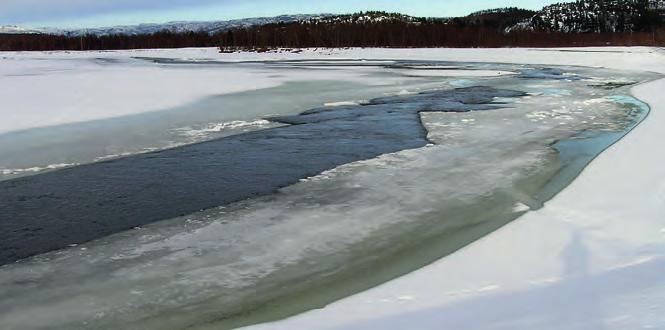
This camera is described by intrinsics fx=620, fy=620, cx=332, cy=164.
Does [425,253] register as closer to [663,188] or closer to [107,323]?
[107,323]

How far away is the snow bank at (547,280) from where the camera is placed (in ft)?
8.21

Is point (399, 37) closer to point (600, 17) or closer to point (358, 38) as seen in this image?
point (358, 38)

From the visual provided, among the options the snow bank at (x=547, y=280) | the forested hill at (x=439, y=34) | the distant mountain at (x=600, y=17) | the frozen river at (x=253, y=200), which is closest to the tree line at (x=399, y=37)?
the forested hill at (x=439, y=34)

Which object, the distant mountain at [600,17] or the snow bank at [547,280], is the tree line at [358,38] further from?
the snow bank at [547,280]

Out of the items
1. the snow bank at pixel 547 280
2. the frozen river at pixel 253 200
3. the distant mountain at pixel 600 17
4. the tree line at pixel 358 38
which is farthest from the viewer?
the distant mountain at pixel 600 17

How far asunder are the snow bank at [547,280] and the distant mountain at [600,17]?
251ft

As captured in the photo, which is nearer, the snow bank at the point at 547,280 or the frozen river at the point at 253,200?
the snow bank at the point at 547,280

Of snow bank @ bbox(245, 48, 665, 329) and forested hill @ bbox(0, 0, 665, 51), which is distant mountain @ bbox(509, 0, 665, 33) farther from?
snow bank @ bbox(245, 48, 665, 329)

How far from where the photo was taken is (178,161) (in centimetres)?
618

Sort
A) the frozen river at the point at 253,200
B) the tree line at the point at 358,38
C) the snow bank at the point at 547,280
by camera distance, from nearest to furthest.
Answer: the snow bank at the point at 547,280
the frozen river at the point at 253,200
the tree line at the point at 358,38

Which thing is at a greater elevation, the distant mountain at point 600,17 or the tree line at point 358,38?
the distant mountain at point 600,17

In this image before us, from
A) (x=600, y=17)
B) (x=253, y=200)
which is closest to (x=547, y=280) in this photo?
(x=253, y=200)

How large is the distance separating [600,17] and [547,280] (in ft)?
295

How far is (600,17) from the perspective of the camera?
83125 mm
